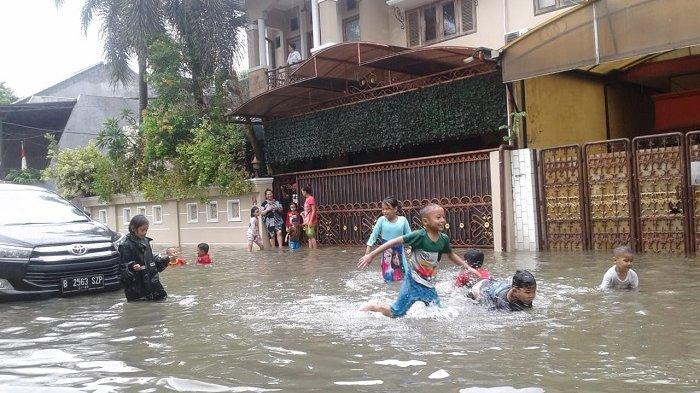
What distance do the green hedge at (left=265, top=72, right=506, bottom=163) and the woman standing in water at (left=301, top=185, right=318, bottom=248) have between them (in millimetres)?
1812

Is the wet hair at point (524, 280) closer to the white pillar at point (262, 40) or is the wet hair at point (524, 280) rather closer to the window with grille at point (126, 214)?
the white pillar at point (262, 40)

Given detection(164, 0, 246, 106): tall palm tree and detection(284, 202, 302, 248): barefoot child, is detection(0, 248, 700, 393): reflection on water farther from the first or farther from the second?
detection(164, 0, 246, 106): tall palm tree

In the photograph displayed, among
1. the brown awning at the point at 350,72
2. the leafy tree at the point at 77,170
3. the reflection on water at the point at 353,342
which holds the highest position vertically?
the brown awning at the point at 350,72

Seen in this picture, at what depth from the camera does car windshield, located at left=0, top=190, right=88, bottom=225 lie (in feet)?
32.0

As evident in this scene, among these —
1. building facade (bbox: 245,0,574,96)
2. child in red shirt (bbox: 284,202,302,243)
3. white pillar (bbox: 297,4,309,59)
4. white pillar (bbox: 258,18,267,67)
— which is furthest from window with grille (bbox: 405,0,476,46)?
child in red shirt (bbox: 284,202,302,243)

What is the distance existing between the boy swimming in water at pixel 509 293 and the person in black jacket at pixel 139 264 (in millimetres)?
4005

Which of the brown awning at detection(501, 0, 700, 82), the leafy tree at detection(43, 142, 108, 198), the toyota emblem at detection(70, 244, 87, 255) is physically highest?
the brown awning at detection(501, 0, 700, 82)

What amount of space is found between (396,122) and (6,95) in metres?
39.7

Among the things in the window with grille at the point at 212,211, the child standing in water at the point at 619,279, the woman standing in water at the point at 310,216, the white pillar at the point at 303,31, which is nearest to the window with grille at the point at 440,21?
the white pillar at the point at 303,31

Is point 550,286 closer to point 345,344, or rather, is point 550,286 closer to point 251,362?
point 345,344

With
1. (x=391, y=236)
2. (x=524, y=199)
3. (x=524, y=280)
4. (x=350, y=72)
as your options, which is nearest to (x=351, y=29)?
(x=350, y=72)

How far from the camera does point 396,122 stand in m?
17.2

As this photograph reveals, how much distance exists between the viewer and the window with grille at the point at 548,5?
17797 millimetres

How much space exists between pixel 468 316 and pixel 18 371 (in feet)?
13.3
